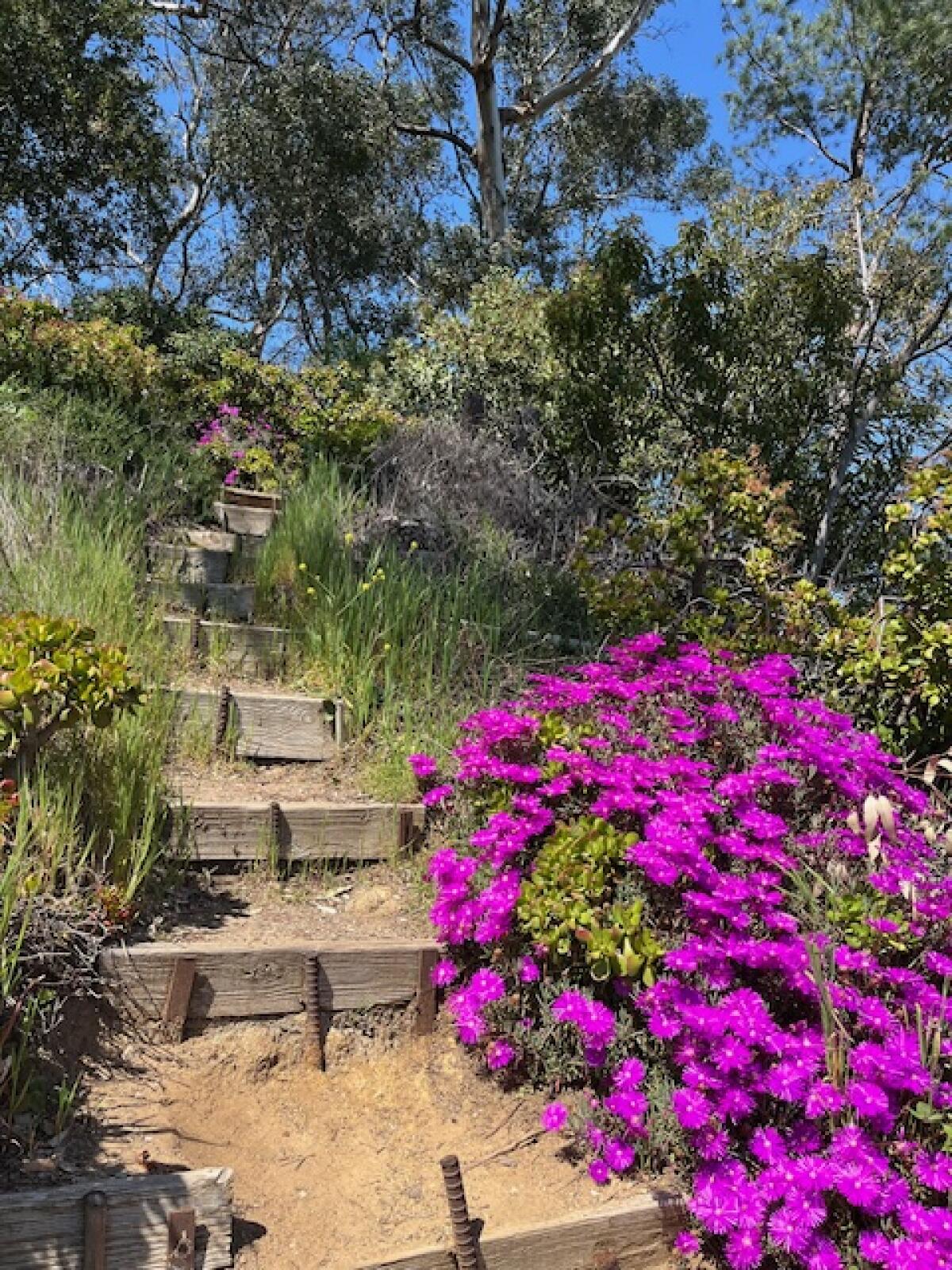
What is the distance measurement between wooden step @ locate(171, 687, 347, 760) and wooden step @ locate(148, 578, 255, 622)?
2.64 ft

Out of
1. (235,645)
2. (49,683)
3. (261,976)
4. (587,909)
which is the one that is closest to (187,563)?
(235,645)

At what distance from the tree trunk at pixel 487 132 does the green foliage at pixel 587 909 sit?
38.1 feet

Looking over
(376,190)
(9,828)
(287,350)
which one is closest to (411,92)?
(376,190)

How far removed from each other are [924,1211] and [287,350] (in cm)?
1835

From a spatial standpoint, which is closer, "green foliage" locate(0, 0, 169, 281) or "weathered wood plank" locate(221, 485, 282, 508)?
"weathered wood plank" locate(221, 485, 282, 508)

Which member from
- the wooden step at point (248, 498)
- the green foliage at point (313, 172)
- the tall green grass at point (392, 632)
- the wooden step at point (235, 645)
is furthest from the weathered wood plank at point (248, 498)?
the green foliage at point (313, 172)

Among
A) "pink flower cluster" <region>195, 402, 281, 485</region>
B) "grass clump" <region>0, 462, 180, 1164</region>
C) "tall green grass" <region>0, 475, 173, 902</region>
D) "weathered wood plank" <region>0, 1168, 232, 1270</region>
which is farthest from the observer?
"pink flower cluster" <region>195, 402, 281, 485</region>

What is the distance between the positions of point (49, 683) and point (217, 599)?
2.26 m

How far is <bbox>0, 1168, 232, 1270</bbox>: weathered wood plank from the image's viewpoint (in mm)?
1764

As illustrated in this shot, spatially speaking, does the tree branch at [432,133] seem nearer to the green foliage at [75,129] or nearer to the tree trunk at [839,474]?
the green foliage at [75,129]

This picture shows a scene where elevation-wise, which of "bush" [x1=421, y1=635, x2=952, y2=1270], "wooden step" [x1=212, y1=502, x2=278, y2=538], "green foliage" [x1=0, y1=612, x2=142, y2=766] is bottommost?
"bush" [x1=421, y1=635, x2=952, y2=1270]

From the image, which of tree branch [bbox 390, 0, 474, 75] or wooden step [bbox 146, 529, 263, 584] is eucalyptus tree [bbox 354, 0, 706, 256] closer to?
tree branch [bbox 390, 0, 474, 75]

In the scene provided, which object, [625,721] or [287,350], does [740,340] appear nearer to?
[625,721]

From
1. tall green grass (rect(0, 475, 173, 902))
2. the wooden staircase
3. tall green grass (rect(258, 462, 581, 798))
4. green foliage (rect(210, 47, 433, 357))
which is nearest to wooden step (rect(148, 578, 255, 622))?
the wooden staircase
